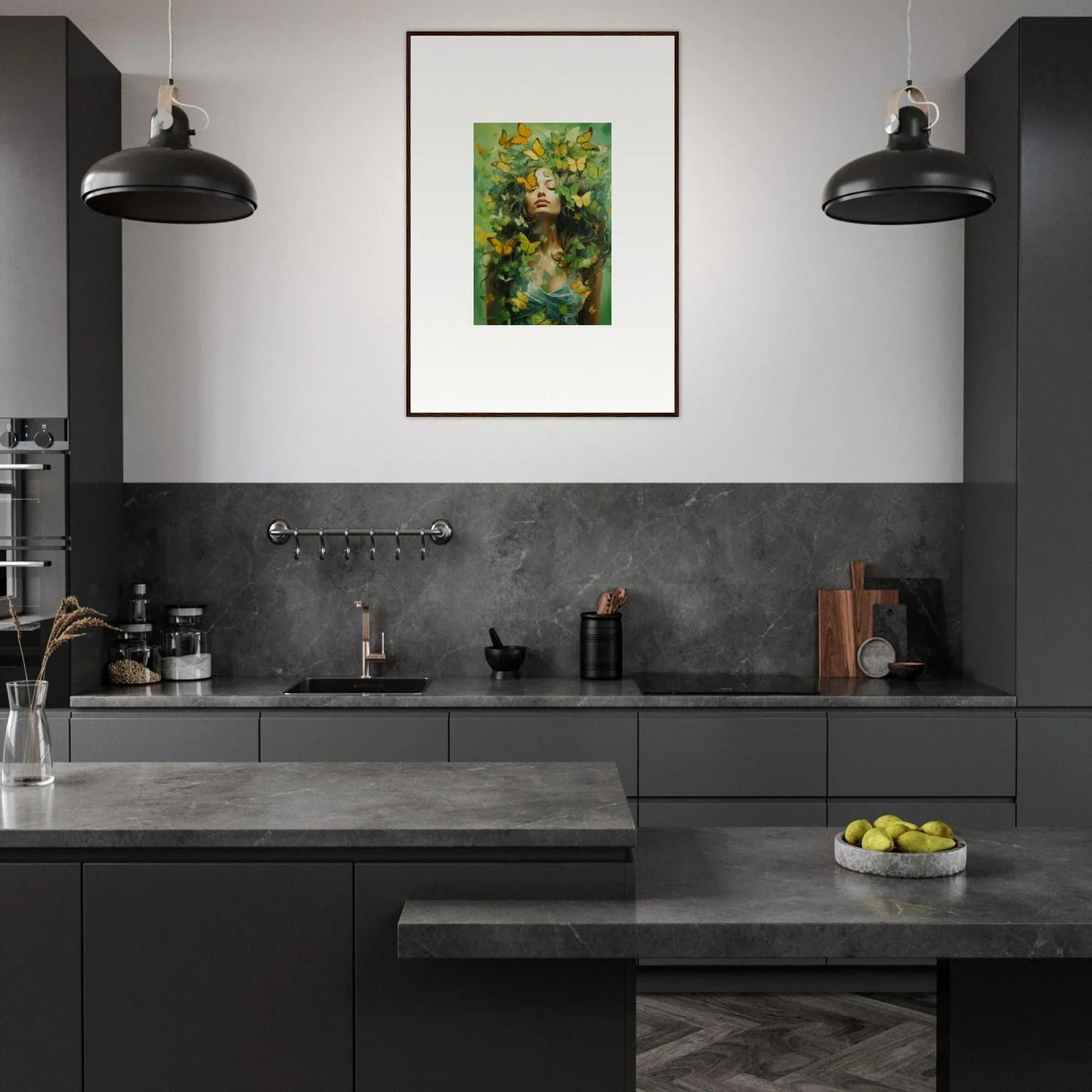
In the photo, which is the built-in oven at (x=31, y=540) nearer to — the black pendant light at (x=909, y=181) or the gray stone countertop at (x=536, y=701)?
the gray stone countertop at (x=536, y=701)

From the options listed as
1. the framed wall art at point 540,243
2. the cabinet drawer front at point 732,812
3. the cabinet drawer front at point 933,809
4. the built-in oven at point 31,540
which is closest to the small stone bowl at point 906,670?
the cabinet drawer front at point 933,809

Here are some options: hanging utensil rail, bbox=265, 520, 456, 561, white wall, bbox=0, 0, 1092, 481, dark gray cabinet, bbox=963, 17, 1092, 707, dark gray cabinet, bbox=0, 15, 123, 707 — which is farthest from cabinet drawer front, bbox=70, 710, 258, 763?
dark gray cabinet, bbox=963, 17, 1092, 707

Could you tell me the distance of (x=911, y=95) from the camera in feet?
8.25

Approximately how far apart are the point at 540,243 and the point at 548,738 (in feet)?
6.57

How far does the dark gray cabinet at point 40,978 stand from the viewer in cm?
217

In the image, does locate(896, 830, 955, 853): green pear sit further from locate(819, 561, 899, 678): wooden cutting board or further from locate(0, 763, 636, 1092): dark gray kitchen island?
locate(819, 561, 899, 678): wooden cutting board

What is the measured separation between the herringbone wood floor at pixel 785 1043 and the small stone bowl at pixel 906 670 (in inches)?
45.3

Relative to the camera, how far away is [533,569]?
4652 mm

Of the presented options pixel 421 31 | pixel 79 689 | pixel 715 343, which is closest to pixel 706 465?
pixel 715 343

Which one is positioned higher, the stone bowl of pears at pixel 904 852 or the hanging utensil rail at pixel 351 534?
the hanging utensil rail at pixel 351 534

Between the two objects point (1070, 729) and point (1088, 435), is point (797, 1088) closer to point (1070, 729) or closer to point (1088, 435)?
point (1070, 729)

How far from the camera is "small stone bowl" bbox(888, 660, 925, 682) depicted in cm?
441

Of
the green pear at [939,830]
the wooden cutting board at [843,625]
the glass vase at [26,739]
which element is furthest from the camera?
the wooden cutting board at [843,625]

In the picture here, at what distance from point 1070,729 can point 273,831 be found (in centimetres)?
301
